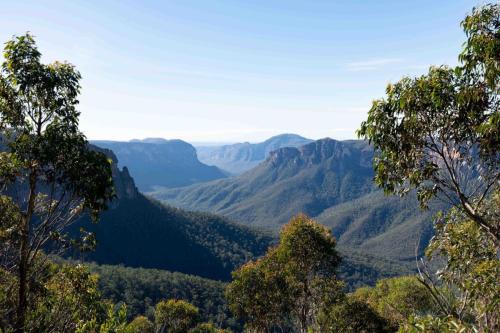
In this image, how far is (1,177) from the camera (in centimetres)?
1463

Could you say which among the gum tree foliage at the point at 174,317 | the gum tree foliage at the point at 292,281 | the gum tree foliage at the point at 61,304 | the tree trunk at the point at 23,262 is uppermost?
the tree trunk at the point at 23,262

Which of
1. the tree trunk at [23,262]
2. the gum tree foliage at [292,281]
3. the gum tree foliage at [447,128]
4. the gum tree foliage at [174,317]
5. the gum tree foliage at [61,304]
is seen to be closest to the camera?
the gum tree foliage at [447,128]

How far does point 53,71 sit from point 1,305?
10549mm

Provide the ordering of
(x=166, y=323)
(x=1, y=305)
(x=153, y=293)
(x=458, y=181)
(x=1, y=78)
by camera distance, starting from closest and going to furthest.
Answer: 1. (x=458, y=181)
2. (x=1, y=78)
3. (x=1, y=305)
4. (x=166, y=323)
5. (x=153, y=293)

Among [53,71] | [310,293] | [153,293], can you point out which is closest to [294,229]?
[310,293]

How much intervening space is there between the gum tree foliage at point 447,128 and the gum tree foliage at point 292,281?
22.7 meters

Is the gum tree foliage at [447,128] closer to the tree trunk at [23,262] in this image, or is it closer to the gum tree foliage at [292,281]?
the tree trunk at [23,262]

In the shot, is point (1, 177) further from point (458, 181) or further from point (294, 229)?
point (294, 229)

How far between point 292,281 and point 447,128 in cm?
2810

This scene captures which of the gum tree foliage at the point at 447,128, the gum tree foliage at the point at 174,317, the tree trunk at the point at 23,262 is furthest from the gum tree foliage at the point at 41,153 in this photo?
the gum tree foliage at the point at 174,317

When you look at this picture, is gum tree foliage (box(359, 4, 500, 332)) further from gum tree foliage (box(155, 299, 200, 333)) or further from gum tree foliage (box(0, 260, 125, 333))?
gum tree foliage (box(155, 299, 200, 333))

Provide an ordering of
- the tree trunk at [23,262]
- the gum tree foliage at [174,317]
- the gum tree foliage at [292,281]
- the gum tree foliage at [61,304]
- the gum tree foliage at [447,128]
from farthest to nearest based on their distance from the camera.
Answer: the gum tree foliage at [174,317] → the gum tree foliage at [292,281] → the gum tree foliage at [61,304] → the tree trunk at [23,262] → the gum tree foliage at [447,128]

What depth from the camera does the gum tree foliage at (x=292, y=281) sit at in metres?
36.3

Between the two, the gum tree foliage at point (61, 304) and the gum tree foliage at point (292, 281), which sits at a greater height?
the gum tree foliage at point (61, 304)
